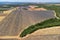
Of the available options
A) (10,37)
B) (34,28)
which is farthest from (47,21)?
(10,37)

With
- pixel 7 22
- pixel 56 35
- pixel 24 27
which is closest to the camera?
pixel 56 35

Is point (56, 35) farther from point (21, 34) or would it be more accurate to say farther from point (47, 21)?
point (47, 21)

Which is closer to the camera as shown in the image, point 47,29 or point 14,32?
point 47,29

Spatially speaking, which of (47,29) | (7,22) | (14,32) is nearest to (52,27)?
(47,29)

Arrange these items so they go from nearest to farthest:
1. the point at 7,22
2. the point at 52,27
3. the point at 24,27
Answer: the point at 52,27, the point at 24,27, the point at 7,22

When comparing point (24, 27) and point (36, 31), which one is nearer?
point (36, 31)

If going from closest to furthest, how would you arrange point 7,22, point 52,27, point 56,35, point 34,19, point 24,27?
point 56,35 < point 52,27 < point 24,27 < point 7,22 < point 34,19

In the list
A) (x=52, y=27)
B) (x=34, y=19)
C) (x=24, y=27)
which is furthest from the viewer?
(x=34, y=19)

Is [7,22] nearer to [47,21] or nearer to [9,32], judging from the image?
[9,32]

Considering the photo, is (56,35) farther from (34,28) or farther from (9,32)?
(9,32)
